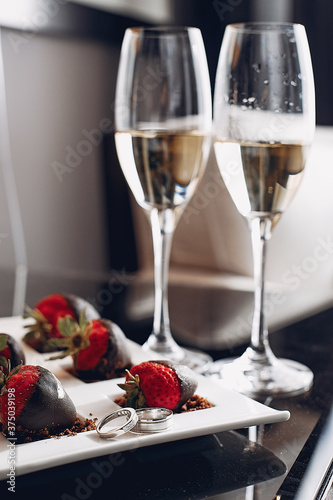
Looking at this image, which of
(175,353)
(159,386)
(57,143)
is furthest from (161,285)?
(57,143)

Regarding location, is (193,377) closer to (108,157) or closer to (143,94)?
(143,94)

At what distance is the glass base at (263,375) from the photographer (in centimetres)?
81

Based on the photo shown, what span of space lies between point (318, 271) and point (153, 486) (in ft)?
4.51

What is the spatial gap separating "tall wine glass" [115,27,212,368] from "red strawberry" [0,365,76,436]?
1.04 ft

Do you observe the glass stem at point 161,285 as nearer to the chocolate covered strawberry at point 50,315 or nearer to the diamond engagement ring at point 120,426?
the chocolate covered strawberry at point 50,315

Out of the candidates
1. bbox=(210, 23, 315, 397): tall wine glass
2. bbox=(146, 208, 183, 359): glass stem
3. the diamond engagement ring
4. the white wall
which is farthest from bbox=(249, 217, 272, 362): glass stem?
the white wall

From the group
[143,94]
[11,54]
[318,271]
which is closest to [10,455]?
[143,94]

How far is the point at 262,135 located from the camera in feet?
2.69

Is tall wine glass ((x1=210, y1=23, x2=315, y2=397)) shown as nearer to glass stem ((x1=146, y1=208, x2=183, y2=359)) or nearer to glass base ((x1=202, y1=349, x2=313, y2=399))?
glass base ((x1=202, y1=349, x2=313, y2=399))

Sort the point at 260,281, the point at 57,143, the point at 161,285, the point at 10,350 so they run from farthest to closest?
1. the point at 57,143
2. the point at 161,285
3. the point at 260,281
4. the point at 10,350

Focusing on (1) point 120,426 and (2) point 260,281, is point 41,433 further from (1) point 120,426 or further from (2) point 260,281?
(2) point 260,281

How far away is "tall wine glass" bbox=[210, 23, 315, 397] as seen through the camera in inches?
31.1

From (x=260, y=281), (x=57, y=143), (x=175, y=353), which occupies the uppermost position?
(x=57, y=143)

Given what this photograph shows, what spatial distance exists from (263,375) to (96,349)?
0.68 ft
